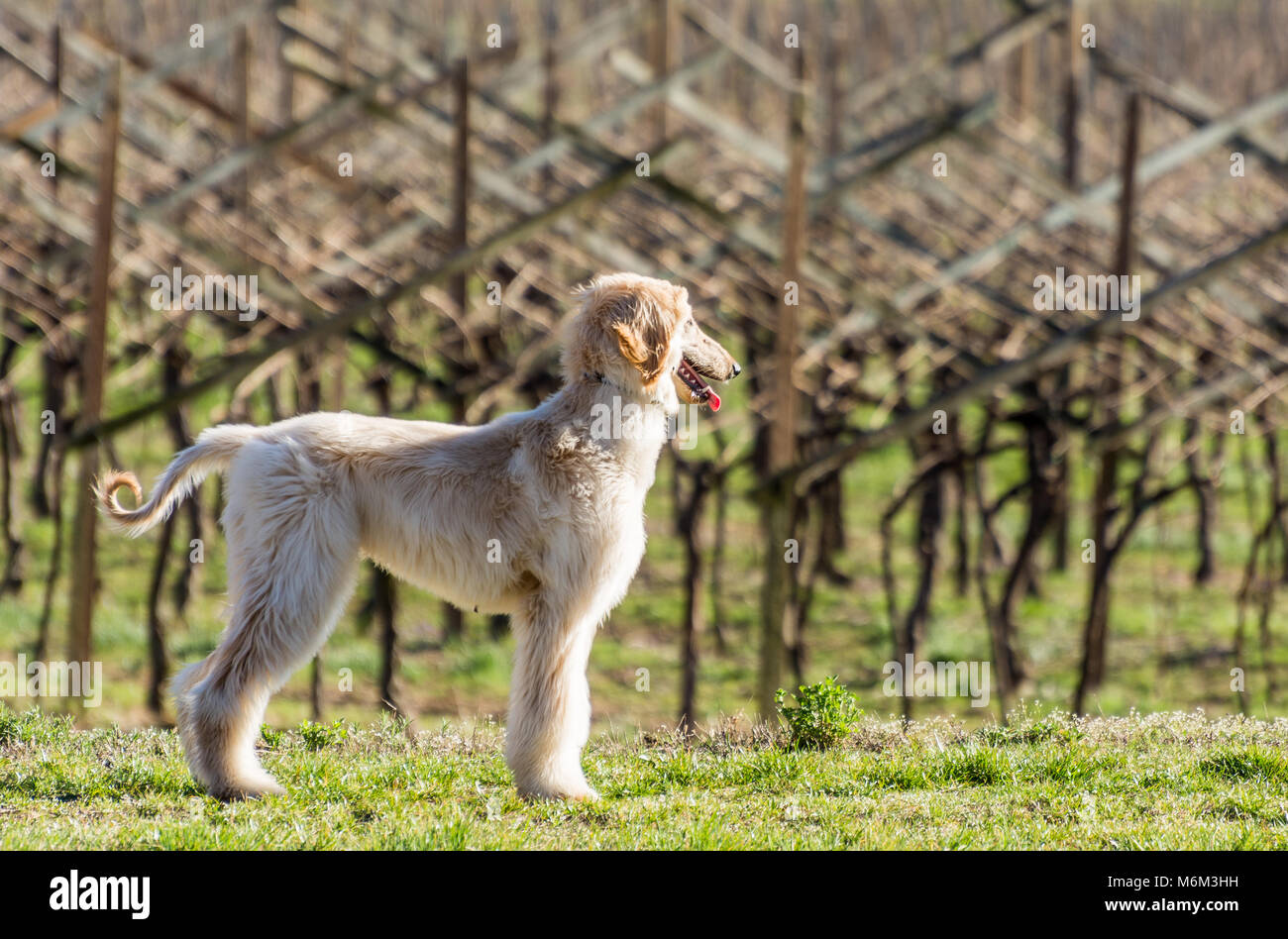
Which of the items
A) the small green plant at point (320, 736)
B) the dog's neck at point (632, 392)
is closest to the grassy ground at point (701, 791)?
the small green plant at point (320, 736)

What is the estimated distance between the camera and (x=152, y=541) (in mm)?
15633

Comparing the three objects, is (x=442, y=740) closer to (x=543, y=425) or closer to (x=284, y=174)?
(x=543, y=425)

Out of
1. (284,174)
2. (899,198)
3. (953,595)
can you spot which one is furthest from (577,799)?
(899,198)

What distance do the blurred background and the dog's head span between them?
197 cm

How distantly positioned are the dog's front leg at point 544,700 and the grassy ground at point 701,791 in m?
0.11

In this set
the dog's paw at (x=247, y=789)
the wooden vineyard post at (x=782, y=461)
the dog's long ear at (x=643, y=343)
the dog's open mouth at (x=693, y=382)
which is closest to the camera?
the dog's long ear at (x=643, y=343)

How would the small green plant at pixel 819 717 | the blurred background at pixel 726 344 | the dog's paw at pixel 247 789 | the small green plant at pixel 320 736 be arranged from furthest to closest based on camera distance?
the blurred background at pixel 726 344 → the small green plant at pixel 320 736 → the small green plant at pixel 819 717 → the dog's paw at pixel 247 789

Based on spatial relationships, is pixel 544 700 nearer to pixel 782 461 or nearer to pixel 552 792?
pixel 552 792

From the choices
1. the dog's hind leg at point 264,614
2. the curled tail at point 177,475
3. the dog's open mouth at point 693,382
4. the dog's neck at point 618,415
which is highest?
the dog's open mouth at point 693,382

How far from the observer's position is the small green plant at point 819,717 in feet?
18.8

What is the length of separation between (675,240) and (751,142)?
2.40 metres

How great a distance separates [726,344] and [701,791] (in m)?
12.1

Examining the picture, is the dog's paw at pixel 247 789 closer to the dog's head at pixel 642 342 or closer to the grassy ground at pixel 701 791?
the grassy ground at pixel 701 791

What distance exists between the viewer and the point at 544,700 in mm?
4684
